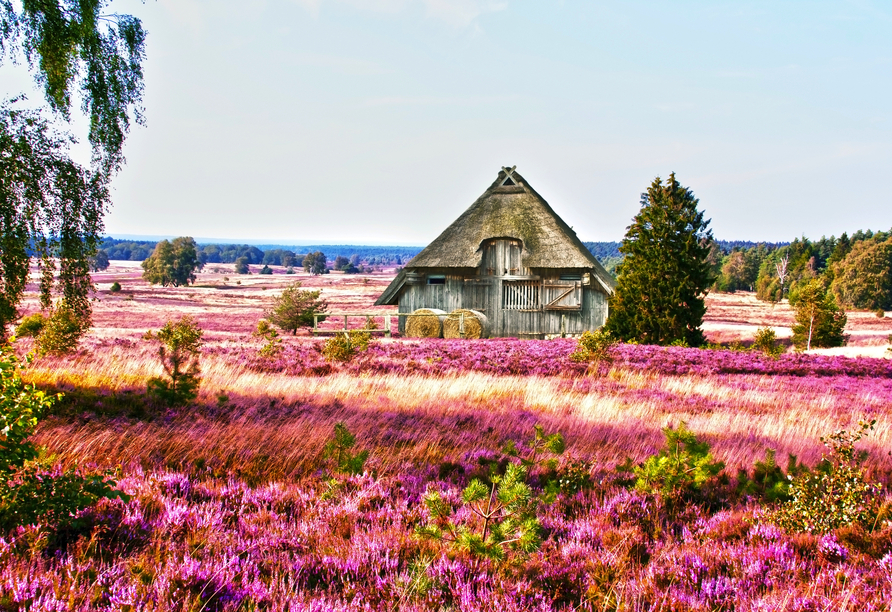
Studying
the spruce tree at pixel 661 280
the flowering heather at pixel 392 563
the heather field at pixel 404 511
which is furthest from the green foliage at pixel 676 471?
the spruce tree at pixel 661 280

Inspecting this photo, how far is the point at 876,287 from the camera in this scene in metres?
76.5

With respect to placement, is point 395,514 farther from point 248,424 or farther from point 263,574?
point 248,424

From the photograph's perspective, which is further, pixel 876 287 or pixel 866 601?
pixel 876 287

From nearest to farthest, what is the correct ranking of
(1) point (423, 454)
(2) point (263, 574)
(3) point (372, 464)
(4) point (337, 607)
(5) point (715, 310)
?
(4) point (337, 607) < (2) point (263, 574) < (3) point (372, 464) < (1) point (423, 454) < (5) point (715, 310)

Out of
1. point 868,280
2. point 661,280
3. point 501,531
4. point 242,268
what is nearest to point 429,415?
point 501,531

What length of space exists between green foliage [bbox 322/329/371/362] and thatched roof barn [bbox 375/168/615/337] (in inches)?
466

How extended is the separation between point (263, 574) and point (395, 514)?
121 centimetres

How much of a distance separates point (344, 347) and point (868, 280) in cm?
8726

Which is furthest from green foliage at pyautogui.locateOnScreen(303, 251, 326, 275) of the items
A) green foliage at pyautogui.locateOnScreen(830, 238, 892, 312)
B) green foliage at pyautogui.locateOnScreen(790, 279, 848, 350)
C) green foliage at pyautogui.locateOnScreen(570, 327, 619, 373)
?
green foliage at pyautogui.locateOnScreen(570, 327, 619, 373)

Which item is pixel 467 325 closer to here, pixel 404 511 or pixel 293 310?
pixel 293 310

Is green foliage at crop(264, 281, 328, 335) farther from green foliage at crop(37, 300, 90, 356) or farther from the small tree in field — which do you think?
green foliage at crop(37, 300, 90, 356)

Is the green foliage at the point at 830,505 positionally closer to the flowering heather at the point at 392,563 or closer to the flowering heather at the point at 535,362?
the flowering heather at the point at 392,563

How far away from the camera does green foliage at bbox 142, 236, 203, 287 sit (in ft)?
303

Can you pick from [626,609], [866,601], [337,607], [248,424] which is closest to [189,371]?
[248,424]
